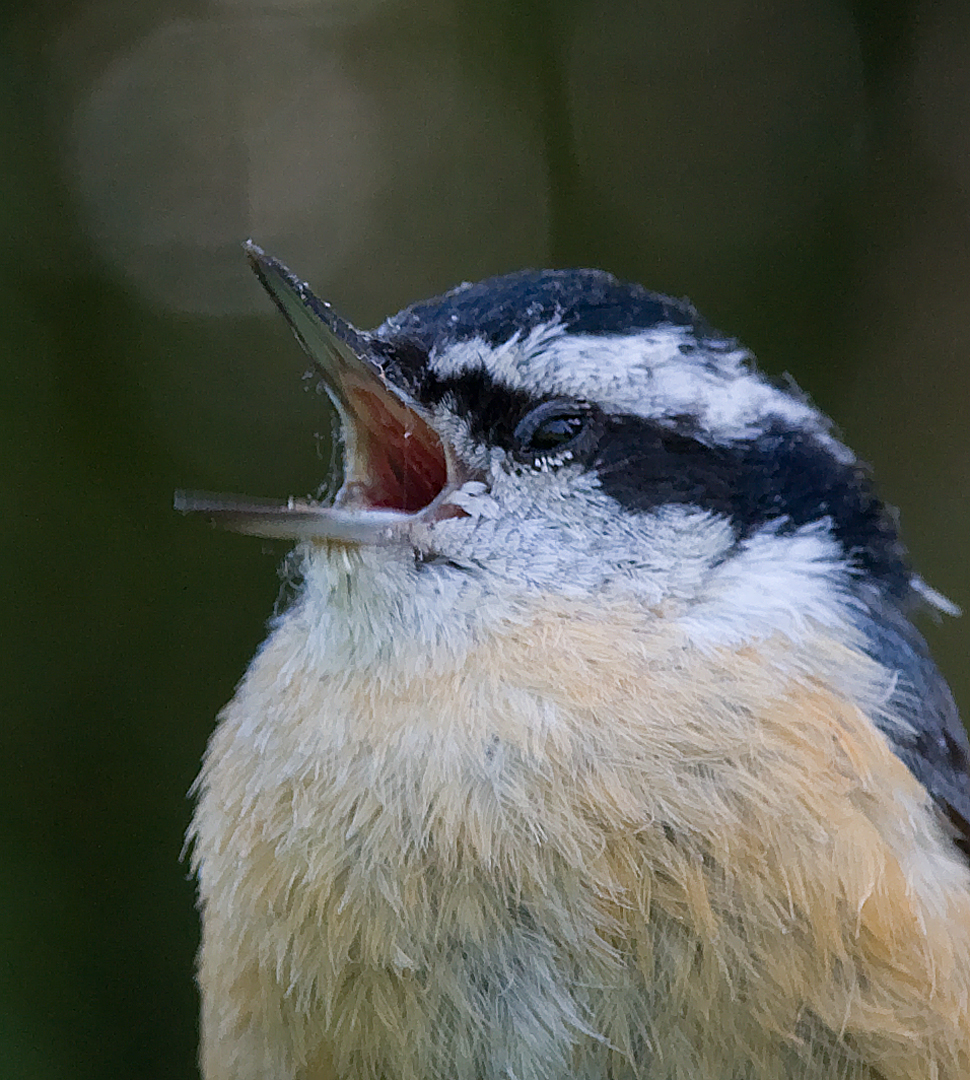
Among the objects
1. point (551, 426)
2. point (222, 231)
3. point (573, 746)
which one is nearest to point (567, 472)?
point (551, 426)

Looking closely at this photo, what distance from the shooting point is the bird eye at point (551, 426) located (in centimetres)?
51

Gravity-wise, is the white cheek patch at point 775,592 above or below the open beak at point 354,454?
below

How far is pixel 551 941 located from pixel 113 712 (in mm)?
501

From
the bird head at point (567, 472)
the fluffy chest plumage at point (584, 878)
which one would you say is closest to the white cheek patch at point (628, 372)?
the bird head at point (567, 472)

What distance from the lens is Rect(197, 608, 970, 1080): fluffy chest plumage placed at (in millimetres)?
411

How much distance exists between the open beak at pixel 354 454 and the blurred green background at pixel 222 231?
0.20m

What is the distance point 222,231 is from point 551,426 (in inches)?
14.9

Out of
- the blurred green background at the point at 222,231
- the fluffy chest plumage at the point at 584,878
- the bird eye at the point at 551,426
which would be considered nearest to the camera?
the fluffy chest plumage at the point at 584,878

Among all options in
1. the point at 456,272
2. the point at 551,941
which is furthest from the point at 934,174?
the point at 551,941

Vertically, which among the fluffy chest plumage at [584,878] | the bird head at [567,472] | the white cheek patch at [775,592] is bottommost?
the fluffy chest plumage at [584,878]

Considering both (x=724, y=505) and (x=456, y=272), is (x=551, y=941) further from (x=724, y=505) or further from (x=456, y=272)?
(x=456, y=272)

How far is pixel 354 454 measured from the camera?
0.52 metres

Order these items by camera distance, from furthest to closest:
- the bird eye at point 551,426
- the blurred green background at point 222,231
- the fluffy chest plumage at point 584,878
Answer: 1. the blurred green background at point 222,231
2. the bird eye at point 551,426
3. the fluffy chest plumage at point 584,878

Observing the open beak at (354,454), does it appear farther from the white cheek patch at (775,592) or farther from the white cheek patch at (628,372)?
the white cheek patch at (775,592)
